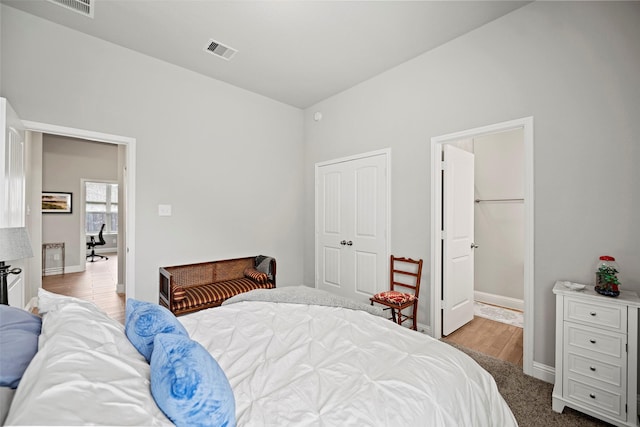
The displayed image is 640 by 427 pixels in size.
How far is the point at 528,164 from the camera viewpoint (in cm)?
234

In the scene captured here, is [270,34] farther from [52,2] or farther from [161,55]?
[52,2]

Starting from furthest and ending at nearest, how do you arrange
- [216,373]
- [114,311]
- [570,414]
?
1. [114,311]
2. [570,414]
3. [216,373]

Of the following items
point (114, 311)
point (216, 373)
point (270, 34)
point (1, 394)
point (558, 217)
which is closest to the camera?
point (1, 394)

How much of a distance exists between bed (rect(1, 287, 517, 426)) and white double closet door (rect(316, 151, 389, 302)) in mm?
1820

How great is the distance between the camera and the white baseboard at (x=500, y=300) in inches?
152

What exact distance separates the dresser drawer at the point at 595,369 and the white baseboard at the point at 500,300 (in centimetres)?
223

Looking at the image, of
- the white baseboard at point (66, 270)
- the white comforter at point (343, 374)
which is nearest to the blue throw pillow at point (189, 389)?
the white comforter at point (343, 374)

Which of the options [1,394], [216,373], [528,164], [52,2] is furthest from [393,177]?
[52,2]

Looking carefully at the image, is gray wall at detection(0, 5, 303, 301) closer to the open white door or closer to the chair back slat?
the chair back slat

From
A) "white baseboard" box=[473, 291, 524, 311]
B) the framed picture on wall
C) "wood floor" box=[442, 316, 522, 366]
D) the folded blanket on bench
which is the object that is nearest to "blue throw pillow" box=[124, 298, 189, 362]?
the folded blanket on bench

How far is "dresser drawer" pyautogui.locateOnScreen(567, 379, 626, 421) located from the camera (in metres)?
1.71

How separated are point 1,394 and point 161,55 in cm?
340

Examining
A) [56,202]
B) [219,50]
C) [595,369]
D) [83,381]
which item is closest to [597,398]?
[595,369]

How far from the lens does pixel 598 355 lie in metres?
1.78
